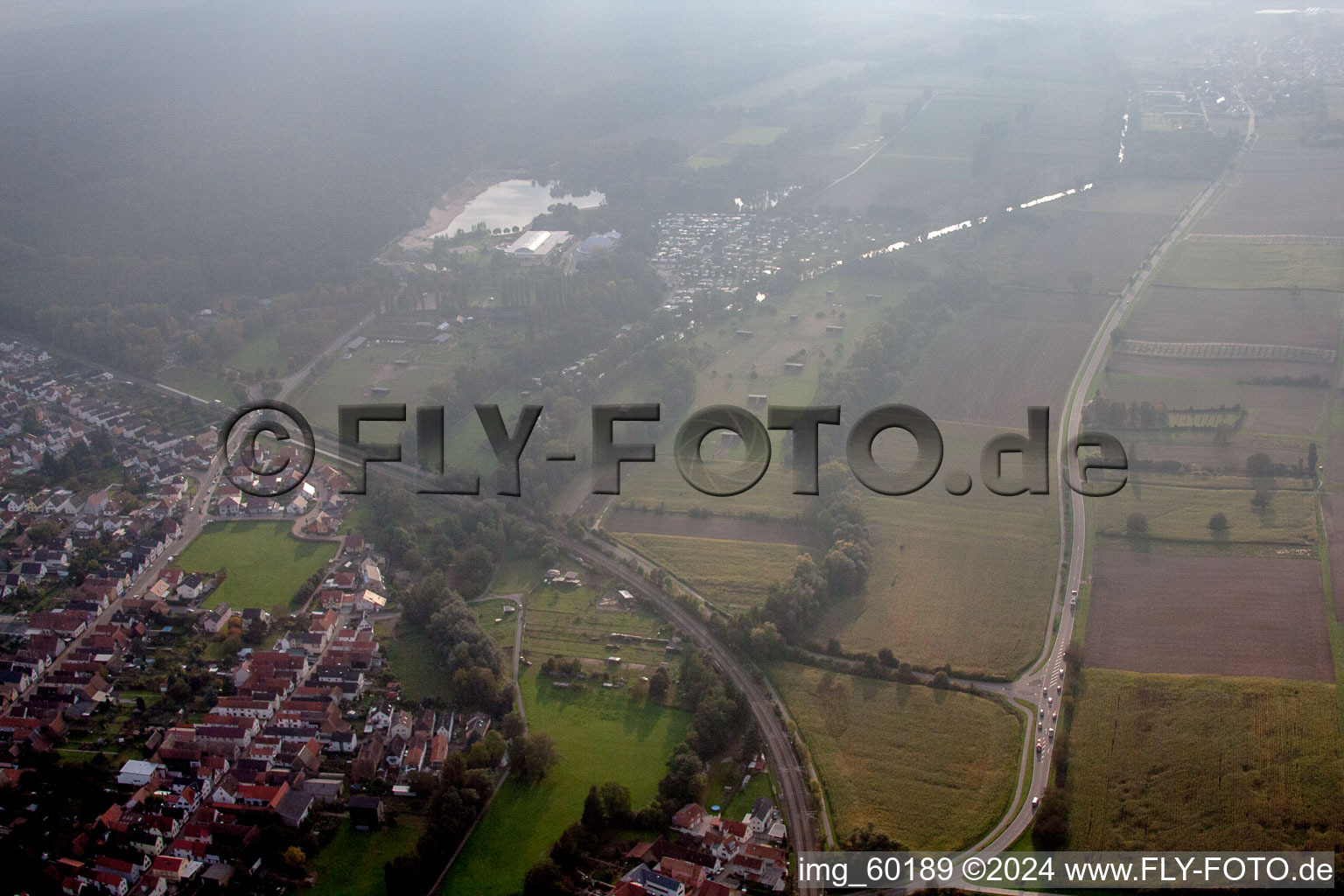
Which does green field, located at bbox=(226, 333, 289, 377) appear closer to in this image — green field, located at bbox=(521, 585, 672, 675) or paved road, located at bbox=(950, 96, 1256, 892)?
green field, located at bbox=(521, 585, 672, 675)

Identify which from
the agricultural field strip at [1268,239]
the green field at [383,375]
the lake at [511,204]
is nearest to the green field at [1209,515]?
the green field at [383,375]

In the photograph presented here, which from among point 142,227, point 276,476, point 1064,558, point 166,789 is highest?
point 142,227

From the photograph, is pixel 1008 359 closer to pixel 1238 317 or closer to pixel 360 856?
pixel 1238 317

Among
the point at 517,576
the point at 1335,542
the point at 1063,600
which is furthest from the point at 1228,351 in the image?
the point at 517,576

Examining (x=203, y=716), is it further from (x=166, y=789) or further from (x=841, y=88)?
(x=841, y=88)

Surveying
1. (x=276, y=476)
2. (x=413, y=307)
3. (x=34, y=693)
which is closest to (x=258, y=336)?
(x=413, y=307)

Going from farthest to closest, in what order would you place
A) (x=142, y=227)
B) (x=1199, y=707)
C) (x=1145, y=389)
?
1. (x=142, y=227)
2. (x=1145, y=389)
3. (x=1199, y=707)

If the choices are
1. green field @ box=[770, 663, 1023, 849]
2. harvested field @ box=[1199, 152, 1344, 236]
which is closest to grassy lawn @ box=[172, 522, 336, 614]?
green field @ box=[770, 663, 1023, 849]
